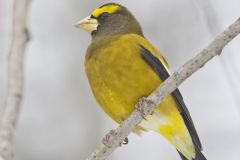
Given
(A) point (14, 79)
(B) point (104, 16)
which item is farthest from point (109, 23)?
(A) point (14, 79)

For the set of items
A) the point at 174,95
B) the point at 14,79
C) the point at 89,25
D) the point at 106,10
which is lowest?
the point at 14,79

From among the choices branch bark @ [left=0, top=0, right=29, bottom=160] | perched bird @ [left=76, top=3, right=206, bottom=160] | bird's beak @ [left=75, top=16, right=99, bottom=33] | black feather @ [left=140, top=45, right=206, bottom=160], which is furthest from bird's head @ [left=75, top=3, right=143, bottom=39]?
branch bark @ [left=0, top=0, right=29, bottom=160]

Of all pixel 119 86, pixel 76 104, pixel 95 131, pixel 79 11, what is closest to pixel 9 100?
pixel 119 86

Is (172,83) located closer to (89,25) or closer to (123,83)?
(123,83)

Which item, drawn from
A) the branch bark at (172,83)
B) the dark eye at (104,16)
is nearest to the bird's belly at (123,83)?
the branch bark at (172,83)

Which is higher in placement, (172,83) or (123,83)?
(123,83)

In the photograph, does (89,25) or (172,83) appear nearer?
(172,83)

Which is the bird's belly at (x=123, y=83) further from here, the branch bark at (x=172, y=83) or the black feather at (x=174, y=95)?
the branch bark at (x=172, y=83)
